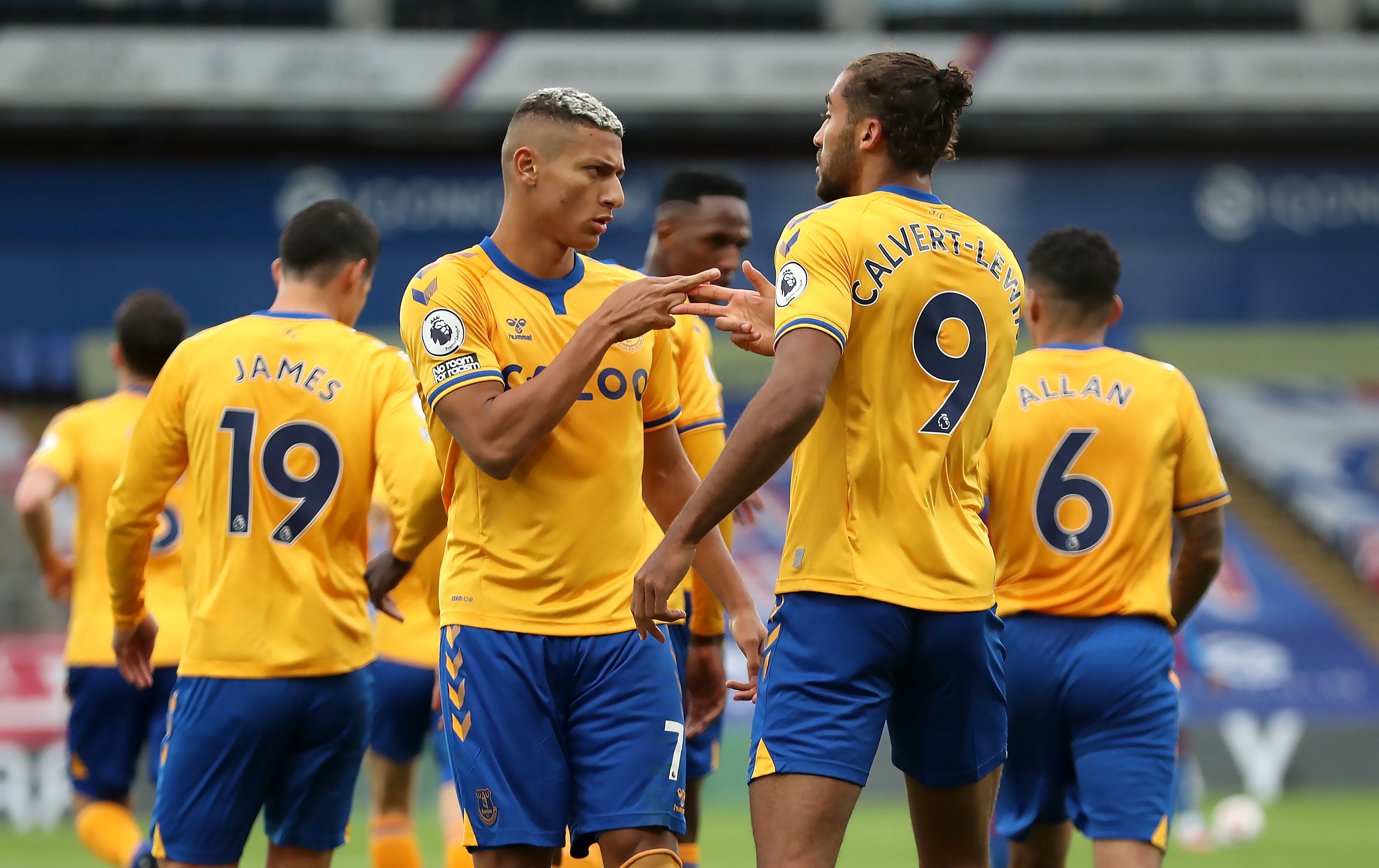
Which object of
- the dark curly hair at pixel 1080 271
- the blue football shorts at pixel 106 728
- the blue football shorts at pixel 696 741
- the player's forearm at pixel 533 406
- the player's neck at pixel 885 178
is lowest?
the blue football shorts at pixel 106 728

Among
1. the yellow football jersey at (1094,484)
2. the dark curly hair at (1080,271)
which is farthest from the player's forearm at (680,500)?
the dark curly hair at (1080,271)

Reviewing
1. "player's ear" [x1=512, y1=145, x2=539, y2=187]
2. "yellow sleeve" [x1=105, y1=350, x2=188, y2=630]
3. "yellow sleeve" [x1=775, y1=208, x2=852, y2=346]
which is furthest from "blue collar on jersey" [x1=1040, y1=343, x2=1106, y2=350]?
"yellow sleeve" [x1=105, y1=350, x2=188, y2=630]

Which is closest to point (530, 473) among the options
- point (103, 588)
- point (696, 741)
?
point (696, 741)

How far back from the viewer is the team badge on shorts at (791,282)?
3641 millimetres

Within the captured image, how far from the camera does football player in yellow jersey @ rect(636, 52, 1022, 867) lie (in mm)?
3578

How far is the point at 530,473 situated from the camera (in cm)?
385

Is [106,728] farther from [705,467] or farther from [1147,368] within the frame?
[1147,368]

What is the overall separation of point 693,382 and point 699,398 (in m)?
0.06

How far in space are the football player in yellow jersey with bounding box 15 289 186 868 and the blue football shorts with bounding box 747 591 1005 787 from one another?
11.3 ft

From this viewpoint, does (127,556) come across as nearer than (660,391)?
No

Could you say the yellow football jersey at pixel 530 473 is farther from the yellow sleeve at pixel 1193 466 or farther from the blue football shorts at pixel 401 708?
the blue football shorts at pixel 401 708

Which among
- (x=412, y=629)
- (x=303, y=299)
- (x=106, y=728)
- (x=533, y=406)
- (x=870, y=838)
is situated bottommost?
(x=870, y=838)

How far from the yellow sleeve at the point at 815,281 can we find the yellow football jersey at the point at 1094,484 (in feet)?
5.00

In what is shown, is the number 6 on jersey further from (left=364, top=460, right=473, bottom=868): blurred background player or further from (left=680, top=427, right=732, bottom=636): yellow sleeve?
(left=364, top=460, right=473, bottom=868): blurred background player
